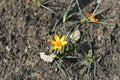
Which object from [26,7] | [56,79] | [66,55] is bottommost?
[56,79]

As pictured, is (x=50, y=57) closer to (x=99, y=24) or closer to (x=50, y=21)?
(x=50, y=21)

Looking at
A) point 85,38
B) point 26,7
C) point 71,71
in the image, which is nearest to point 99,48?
point 85,38

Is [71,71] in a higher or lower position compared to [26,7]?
lower

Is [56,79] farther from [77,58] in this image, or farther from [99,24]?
[99,24]

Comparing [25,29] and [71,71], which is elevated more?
[25,29]

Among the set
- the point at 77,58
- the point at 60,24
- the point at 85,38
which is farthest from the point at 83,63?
the point at 60,24

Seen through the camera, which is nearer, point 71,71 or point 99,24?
point 71,71
